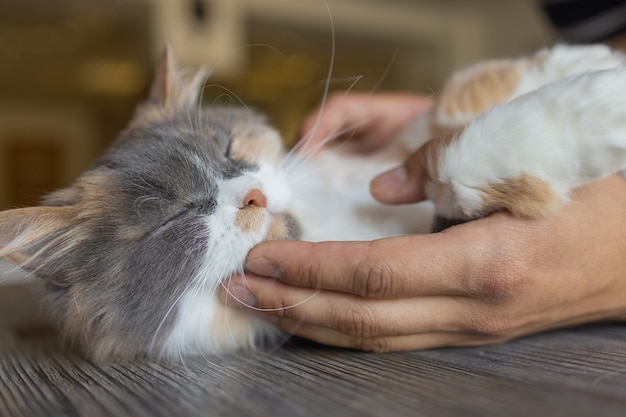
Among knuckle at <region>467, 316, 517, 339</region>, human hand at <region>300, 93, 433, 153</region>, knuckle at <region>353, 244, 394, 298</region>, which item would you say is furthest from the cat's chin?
human hand at <region>300, 93, 433, 153</region>

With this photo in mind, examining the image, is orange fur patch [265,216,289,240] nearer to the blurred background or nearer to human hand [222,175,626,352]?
human hand [222,175,626,352]

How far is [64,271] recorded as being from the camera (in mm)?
1021

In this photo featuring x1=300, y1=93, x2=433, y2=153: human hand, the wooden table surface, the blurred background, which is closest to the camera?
the wooden table surface

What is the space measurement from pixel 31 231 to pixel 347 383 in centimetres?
62

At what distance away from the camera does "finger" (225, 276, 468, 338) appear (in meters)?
0.86

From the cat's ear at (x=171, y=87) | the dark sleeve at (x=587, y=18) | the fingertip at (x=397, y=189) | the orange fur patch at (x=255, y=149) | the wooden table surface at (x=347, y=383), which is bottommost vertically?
the wooden table surface at (x=347, y=383)

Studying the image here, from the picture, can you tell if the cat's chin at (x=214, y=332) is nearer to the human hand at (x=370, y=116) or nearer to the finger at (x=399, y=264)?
the finger at (x=399, y=264)

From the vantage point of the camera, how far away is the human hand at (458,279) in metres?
0.82

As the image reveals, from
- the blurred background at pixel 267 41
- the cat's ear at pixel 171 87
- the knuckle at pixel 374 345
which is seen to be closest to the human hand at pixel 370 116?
the cat's ear at pixel 171 87

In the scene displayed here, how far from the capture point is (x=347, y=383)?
27.7 inches

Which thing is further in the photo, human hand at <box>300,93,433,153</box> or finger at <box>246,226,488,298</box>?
human hand at <box>300,93,433,153</box>

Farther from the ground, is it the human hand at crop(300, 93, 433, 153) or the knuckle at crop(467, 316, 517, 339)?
the human hand at crop(300, 93, 433, 153)

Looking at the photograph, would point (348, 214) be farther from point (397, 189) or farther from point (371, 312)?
point (371, 312)

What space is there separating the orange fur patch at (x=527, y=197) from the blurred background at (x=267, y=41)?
278 centimetres
